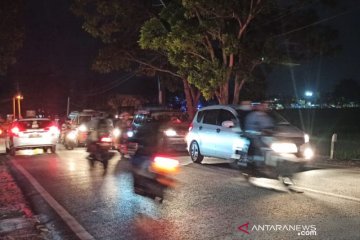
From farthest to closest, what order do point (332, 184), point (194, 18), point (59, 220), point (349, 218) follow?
point (194, 18) < point (332, 184) < point (59, 220) < point (349, 218)

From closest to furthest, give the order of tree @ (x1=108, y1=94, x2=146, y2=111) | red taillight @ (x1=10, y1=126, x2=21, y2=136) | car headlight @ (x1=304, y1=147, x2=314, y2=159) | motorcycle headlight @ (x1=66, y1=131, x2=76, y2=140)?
car headlight @ (x1=304, y1=147, x2=314, y2=159) → red taillight @ (x1=10, y1=126, x2=21, y2=136) → motorcycle headlight @ (x1=66, y1=131, x2=76, y2=140) → tree @ (x1=108, y1=94, x2=146, y2=111)

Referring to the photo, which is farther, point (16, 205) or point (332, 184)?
point (332, 184)

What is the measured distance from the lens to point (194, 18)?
24625 mm

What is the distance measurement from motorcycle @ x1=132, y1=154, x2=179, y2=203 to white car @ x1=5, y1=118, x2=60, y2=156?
11.3m

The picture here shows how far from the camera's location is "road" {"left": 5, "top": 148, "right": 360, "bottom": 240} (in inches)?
281

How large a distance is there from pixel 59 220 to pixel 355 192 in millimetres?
5881

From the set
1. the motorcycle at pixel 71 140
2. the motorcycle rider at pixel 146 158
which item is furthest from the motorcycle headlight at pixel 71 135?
the motorcycle rider at pixel 146 158

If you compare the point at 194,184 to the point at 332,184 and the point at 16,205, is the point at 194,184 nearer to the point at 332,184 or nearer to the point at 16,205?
the point at 332,184

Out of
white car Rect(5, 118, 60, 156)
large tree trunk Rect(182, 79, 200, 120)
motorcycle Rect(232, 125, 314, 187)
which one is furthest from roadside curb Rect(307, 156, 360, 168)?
large tree trunk Rect(182, 79, 200, 120)

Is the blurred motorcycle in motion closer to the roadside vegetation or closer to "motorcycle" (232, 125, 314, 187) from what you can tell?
"motorcycle" (232, 125, 314, 187)

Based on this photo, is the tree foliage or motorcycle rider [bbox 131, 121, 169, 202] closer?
motorcycle rider [bbox 131, 121, 169, 202]

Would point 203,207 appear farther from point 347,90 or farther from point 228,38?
point 347,90

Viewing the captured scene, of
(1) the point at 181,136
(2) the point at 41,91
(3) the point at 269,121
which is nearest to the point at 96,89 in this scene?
(2) the point at 41,91

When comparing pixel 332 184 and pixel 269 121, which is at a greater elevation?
pixel 269 121
